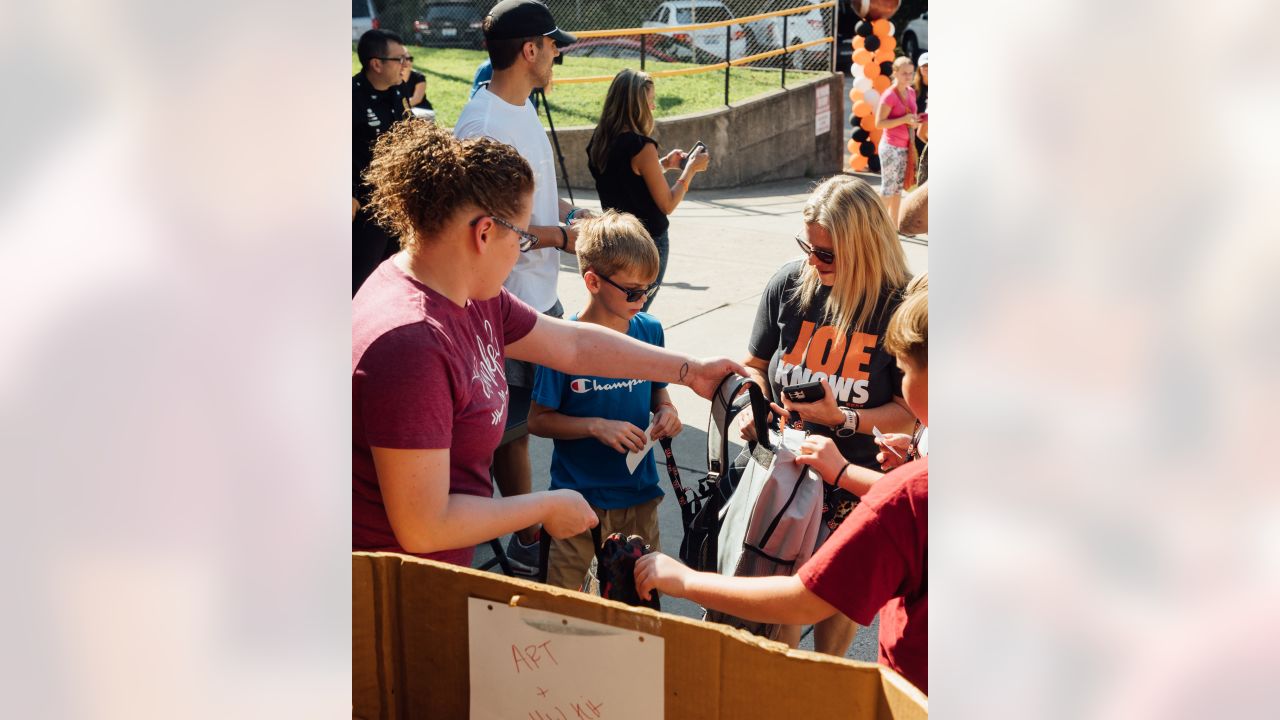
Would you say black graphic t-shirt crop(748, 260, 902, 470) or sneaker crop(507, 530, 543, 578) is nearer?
black graphic t-shirt crop(748, 260, 902, 470)

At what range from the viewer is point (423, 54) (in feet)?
58.9

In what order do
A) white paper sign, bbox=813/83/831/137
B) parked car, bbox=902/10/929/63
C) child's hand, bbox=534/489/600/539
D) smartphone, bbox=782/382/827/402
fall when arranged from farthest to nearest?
parked car, bbox=902/10/929/63, white paper sign, bbox=813/83/831/137, smartphone, bbox=782/382/827/402, child's hand, bbox=534/489/600/539

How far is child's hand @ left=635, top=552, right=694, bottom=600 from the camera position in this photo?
1.89 meters

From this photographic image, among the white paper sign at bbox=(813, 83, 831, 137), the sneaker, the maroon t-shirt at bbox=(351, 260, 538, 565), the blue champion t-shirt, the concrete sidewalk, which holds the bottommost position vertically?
the sneaker

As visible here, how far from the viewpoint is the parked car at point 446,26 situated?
18.9 metres

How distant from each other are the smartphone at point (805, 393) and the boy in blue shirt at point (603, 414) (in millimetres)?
374

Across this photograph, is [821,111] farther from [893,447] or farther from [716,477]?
[716,477]

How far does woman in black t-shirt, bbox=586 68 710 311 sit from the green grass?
794 centimetres

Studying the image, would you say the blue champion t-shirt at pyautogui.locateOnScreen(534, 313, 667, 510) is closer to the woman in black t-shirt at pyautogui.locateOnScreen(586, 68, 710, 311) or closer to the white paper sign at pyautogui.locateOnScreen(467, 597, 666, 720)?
the white paper sign at pyautogui.locateOnScreen(467, 597, 666, 720)

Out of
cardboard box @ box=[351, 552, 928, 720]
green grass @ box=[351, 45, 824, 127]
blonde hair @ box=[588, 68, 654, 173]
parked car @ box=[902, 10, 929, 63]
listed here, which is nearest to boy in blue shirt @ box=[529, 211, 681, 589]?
cardboard box @ box=[351, 552, 928, 720]
